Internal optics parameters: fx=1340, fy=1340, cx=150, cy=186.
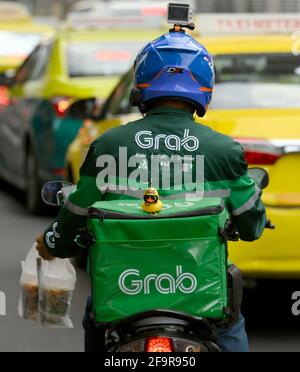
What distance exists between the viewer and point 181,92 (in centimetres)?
429

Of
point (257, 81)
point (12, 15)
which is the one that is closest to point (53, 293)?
point (257, 81)

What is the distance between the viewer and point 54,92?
12070 mm

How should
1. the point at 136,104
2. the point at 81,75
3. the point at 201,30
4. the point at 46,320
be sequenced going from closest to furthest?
the point at 136,104 < the point at 46,320 < the point at 201,30 < the point at 81,75

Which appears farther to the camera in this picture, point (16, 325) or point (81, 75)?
point (81, 75)

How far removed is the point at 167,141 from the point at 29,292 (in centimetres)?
97

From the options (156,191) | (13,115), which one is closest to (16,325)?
(156,191)

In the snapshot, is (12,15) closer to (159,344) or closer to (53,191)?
(53,191)

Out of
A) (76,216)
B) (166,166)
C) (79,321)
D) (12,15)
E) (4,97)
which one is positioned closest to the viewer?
(166,166)

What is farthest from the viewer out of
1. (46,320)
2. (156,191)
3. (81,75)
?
(81,75)

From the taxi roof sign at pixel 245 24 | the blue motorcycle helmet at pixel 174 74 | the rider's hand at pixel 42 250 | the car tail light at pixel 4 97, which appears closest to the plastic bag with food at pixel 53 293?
the rider's hand at pixel 42 250

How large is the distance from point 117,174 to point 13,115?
31.7 feet

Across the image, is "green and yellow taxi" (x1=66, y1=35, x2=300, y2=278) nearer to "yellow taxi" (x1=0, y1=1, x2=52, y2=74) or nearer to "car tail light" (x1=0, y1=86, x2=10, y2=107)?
"car tail light" (x1=0, y1=86, x2=10, y2=107)
